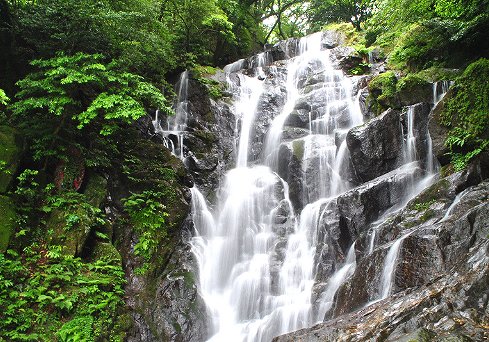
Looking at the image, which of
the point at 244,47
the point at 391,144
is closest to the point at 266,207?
the point at 391,144

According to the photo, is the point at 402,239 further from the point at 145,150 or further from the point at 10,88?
the point at 10,88

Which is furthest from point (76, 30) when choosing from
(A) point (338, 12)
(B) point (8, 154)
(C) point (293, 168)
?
(A) point (338, 12)

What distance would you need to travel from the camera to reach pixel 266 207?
12102 millimetres

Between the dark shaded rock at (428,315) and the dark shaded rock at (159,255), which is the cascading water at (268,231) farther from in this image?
the dark shaded rock at (428,315)

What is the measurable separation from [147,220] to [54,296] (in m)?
2.99

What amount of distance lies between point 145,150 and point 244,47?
44.7ft

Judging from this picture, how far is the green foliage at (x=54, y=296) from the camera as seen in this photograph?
22.5 ft

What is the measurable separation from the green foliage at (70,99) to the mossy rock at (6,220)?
4.29ft

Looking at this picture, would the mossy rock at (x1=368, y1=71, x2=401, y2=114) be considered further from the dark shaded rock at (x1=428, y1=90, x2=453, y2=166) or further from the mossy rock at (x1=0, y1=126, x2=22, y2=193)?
the mossy rock at (x1=0, y1=126, x2=22, y2=193)

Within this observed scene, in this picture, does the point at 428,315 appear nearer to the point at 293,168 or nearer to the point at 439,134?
the point at 439,134

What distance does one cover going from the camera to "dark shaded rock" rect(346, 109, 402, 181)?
10602 mm

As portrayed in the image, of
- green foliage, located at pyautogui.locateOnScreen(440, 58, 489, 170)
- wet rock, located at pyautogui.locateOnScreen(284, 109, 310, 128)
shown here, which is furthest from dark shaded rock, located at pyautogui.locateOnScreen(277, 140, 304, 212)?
green foliage, located at pyautogui.locateOnScreen(440, 58, 489, 170)

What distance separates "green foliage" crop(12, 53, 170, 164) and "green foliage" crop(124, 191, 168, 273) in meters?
2.03

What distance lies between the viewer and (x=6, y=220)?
803 cm
